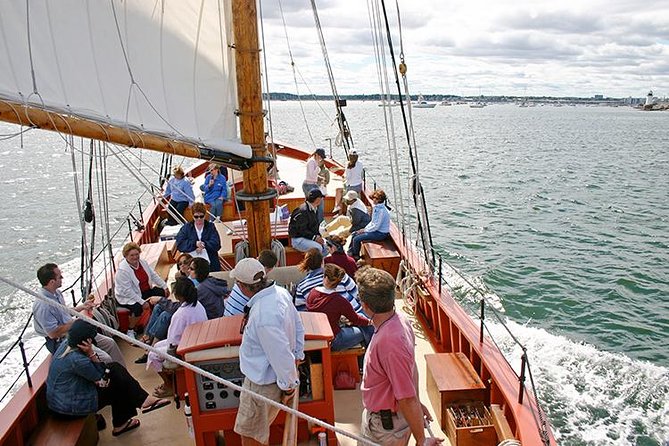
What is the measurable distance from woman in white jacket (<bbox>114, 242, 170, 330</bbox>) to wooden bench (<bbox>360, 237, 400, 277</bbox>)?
2.88 meters

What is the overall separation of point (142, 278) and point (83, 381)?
7.21ft

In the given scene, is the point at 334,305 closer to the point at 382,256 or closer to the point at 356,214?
the point at 382,256

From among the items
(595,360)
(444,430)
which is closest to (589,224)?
(595,360)

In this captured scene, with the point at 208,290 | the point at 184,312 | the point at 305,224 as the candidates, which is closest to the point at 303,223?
the point at 305,224

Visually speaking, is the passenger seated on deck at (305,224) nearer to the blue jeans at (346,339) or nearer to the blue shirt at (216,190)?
the blue jeans at (346,339)

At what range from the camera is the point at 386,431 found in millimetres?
3117

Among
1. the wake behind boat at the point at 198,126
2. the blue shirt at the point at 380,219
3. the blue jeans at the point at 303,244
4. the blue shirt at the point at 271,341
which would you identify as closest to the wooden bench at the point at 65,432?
the wake behind boat at the point at 198,126

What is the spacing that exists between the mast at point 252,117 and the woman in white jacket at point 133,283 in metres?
1.64

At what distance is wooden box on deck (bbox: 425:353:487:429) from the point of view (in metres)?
4.64

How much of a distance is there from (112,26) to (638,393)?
8.82m

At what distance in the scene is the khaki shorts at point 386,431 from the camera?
3.12 meters

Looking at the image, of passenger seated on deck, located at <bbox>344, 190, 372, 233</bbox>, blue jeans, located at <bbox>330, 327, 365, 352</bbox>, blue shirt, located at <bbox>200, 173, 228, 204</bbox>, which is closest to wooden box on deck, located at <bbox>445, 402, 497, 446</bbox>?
blue jeans, located at <bbox>330, 327, 365, 352</bbox>

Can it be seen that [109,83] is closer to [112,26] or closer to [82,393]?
[112,26]

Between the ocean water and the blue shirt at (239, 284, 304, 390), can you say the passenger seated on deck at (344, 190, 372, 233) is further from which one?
the blue shirt at (239, 284, 304, 390)
